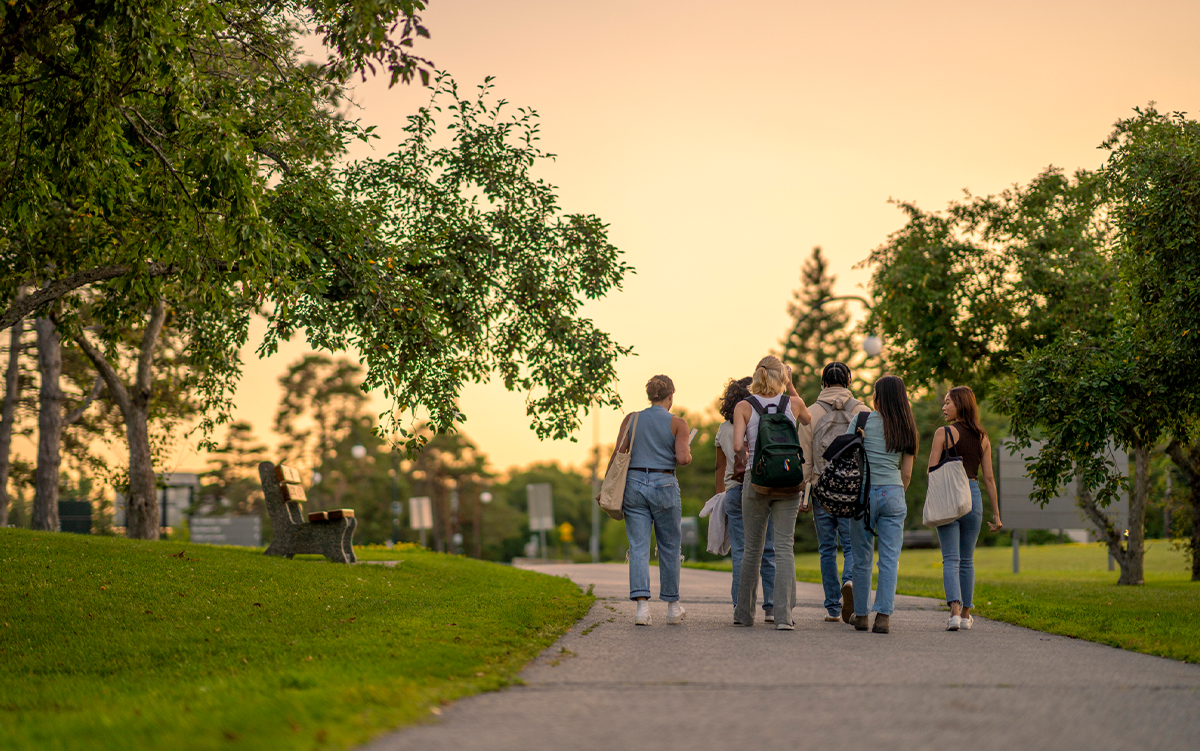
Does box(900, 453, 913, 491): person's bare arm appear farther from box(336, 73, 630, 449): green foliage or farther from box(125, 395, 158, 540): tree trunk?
box(125, 395, 158, 540): tree trunk

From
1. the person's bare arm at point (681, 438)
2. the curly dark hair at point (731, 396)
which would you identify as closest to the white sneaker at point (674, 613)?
the person's bare arm at point (681, 438)

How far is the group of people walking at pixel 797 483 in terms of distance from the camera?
809 cm

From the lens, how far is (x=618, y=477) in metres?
8.41

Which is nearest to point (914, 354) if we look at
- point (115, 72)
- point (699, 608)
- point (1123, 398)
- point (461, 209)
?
point (1123, 398)

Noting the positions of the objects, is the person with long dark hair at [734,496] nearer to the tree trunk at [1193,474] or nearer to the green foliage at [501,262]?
the green foliage at [501,262]

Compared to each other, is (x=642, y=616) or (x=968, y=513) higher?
(x=968, y=513)

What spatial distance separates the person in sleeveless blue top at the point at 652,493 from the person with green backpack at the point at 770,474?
1.73ft

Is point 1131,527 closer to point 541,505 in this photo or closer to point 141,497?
point 141,497

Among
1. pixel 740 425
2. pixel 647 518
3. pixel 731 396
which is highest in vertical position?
pixel 731 396

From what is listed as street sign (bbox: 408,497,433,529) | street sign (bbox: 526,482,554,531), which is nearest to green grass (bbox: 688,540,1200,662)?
street sign (bbox: 408,497,433,529)

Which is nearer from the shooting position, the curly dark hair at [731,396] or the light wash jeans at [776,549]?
the light wash jeans at [776,549]

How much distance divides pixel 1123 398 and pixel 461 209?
8.70 metres

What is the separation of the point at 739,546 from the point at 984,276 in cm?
1269

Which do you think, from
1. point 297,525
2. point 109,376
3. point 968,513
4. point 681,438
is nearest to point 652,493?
point 681,438
